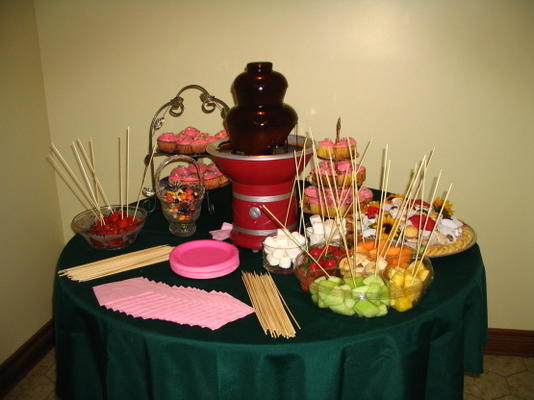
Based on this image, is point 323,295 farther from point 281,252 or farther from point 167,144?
point 167,144

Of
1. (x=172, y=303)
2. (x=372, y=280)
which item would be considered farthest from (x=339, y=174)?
(x=172, y=303)

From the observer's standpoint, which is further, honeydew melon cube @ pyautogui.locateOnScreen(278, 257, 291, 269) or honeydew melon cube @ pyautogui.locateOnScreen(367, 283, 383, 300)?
honeydew melon cube @ pyautogui.locateOnScreen(278, 257, 291, 269)

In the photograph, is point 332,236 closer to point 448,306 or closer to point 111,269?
point 448,306

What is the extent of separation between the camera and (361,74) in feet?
7.60

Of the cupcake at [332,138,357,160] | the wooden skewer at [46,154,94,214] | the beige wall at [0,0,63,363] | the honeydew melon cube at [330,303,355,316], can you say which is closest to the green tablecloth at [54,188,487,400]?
the honeydew melon cube at [330,303,355,316]

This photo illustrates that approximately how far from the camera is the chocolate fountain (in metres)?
1.46

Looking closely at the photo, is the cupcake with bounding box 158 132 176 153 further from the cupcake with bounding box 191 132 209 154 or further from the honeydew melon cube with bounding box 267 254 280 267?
the honeydew melon cube with bounding box 267 254 280 267

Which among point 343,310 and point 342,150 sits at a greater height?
point 342,150

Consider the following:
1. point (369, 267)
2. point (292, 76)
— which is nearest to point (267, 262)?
point (369, 267)

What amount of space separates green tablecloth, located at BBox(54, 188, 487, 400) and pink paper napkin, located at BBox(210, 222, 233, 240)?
313 mm

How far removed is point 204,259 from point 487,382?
1.91m

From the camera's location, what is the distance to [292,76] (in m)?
2.35

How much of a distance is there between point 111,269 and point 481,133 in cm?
205

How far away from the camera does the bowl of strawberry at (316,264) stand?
127 cm
